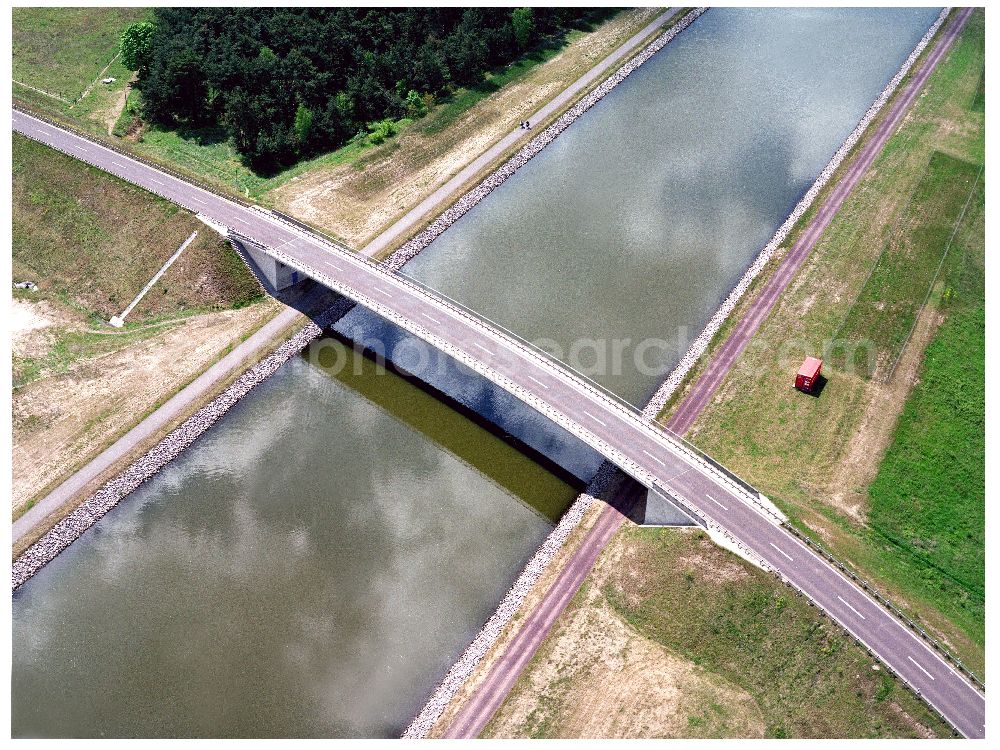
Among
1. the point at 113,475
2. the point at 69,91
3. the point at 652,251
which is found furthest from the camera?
the point at 69,91

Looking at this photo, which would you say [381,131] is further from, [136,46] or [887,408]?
[887,408]

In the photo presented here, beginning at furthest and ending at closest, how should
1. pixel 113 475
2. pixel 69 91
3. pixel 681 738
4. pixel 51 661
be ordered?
pixel 69 91, pixel 113 475, pixel 51 661, pixel 681 738

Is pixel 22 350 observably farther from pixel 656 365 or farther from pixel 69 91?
pixel 656 365

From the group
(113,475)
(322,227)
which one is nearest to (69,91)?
(322,227)

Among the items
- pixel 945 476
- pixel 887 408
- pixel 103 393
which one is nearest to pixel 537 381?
pixel 887 408

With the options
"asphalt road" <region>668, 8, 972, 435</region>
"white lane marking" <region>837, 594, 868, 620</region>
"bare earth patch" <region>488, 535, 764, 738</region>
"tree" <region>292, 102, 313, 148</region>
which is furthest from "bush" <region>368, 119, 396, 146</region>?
"white lane marking" <region>837, 594, 868, 620</region>

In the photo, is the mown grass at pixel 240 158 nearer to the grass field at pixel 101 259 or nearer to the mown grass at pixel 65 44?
the grass field at pixel 101 259
